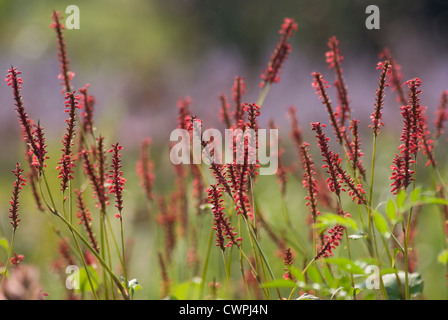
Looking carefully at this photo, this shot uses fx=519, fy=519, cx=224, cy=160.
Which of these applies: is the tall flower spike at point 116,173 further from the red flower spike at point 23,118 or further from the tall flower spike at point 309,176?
the tall flower spike at point 309,176

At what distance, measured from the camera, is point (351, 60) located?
23.8ft

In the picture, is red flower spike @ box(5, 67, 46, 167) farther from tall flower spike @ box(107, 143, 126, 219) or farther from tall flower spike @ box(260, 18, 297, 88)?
tall flower spike @ box(260, 18, 297, 88)

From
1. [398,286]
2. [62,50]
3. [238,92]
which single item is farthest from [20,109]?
[398,286]

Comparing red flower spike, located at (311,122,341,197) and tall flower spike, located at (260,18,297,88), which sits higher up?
tall flower spike, located at (260,18,297,88)

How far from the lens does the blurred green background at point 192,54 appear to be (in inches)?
240

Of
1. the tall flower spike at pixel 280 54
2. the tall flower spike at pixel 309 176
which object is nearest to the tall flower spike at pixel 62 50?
the tall flower spike at pixel 280 54

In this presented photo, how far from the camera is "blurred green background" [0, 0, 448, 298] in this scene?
20.0 ft

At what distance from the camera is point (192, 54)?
8.66 m

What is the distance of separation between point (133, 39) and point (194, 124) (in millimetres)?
8166

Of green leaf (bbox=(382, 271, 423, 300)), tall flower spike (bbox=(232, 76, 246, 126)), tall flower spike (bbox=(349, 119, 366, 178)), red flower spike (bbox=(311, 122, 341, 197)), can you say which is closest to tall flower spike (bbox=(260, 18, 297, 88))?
tall flower spike (bbox=(232, 76, 246, 126))

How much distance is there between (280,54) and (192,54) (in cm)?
745

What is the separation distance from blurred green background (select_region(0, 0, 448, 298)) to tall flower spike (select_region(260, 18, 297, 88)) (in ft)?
10.3

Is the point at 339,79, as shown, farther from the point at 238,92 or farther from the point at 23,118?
the point at 23,118
